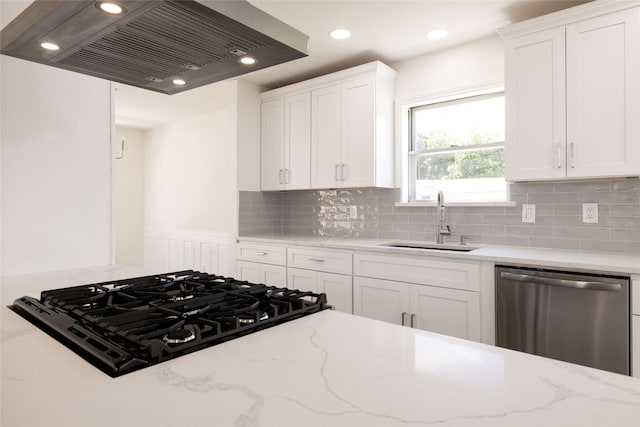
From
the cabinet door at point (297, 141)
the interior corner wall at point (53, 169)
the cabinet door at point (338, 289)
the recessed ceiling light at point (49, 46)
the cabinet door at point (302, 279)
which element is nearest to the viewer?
the recessed ceiling light at point (49, 46)

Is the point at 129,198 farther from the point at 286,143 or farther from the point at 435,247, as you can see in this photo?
the point at 435,247

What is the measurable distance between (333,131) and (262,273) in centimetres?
142

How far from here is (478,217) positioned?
2.98 m

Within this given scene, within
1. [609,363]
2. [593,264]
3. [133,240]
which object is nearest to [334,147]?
[593,264]

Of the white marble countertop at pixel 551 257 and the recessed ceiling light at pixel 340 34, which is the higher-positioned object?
the recessed ceiling light at pixel 340 34

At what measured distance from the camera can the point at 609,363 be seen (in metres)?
1.93

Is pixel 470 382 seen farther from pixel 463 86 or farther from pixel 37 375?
pixel 463 86

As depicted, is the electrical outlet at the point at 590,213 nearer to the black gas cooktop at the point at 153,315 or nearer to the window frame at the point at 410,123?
the window frame at the point at 410,123

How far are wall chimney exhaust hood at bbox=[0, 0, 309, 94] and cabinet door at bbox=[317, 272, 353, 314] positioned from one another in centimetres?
197

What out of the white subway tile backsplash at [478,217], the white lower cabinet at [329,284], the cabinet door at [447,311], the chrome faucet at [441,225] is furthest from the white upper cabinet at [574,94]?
the white lower cabinet at [329,284]

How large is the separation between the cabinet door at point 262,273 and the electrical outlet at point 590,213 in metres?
2.22

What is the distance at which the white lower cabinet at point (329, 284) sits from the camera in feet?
9.69

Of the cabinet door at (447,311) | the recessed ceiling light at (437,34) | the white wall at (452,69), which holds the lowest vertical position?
the cabinet door at (447,311)

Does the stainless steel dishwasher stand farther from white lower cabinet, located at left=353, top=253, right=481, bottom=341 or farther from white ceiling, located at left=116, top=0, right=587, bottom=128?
white ceiling, located at left=116, top=0, right=587, bottom=128
